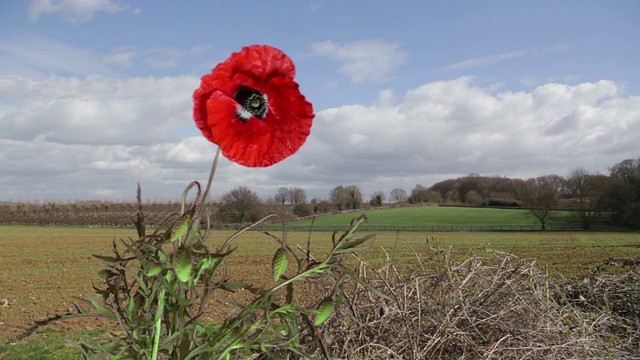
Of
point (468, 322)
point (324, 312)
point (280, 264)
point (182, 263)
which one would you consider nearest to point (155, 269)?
point (182, 263)

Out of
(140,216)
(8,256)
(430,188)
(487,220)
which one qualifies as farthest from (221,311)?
(430,188)

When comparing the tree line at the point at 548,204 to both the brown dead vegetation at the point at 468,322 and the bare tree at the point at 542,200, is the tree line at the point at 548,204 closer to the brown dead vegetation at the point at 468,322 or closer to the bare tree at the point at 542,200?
the bare tree at the point at 542,200

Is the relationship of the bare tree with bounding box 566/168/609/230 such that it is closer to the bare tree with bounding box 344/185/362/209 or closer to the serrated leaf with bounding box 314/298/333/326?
the bare tree with bounding box 344/185/362/209

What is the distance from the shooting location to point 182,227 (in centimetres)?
98

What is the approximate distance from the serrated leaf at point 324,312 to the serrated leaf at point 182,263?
334mm

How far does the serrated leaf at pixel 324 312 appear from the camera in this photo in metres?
1.09

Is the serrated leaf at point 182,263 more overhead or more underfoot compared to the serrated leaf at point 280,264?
more overhead

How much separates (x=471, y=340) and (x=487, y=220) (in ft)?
222

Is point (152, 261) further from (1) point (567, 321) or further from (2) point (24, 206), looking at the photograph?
(2) point (24, 206)

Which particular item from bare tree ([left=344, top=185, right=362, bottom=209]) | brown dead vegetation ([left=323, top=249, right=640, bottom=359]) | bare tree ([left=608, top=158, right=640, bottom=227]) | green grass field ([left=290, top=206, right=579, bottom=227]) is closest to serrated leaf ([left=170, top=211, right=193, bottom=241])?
brown dead vegetation ([left=323, top=249, right=640, bottom=359])

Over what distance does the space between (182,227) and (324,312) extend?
1.23 feet

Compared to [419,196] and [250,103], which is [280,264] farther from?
[419,196]

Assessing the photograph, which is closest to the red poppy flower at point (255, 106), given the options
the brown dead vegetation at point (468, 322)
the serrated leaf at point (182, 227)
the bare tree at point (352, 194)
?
the serrated leaf at point (182, 227)

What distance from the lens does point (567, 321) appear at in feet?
9.29
